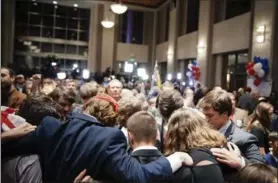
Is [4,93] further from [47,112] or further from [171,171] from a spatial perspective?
[171,171]

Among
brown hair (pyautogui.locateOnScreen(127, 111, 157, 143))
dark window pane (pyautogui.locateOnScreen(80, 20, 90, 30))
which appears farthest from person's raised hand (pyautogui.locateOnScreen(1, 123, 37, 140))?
dark window pane (pyautogui.locateOnScreen(80, 20, 90, 30))

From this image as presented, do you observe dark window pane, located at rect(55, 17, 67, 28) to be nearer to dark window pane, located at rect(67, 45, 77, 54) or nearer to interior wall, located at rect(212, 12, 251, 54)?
dark window pane, located at rect(67, 45, 77, 54)

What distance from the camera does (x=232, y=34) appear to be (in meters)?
12.0

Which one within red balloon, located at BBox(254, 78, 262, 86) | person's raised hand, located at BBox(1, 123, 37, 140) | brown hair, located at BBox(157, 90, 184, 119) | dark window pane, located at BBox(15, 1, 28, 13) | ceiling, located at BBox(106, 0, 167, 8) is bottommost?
person's raised hand, located at BBox(1, 123, 37, 140)

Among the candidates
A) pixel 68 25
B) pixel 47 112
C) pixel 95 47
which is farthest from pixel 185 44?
pixel 47 112

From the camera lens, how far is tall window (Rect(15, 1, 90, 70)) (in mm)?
19609

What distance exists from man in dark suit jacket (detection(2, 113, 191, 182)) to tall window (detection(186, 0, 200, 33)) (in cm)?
1438

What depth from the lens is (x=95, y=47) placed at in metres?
19.1

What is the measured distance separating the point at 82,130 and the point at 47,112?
410 mm

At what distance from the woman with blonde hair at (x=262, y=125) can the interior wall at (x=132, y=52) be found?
16230 millimetres

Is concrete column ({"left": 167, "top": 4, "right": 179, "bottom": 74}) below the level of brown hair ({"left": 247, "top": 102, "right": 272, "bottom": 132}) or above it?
above

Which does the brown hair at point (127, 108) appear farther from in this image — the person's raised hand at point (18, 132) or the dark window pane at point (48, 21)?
the dark window pane at point (48, 21)

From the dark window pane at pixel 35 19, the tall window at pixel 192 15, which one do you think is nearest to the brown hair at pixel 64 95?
the tall window at pixel 192 15

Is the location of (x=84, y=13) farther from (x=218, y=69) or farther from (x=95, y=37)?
(x=218, y=69)
